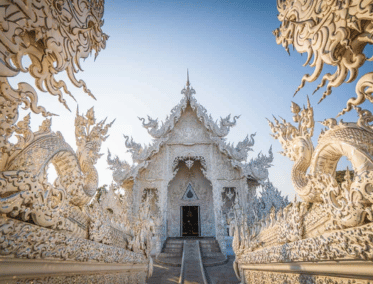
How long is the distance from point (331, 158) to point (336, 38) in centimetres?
86

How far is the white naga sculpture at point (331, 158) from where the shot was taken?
4.46 ft

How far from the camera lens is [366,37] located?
4.55 feet

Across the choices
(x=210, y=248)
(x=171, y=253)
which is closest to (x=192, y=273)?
(x=171, y=253)

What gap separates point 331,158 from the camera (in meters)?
1.81

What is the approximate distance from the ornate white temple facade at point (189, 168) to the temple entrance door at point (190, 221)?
0.05m

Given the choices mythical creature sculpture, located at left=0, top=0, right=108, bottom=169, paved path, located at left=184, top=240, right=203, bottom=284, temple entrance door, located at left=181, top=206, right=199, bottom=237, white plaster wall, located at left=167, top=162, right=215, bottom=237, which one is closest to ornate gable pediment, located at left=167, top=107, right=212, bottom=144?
white plaster wall, located at left=167, top=162, right=215, bottom=237

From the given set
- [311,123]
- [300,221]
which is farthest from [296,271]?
[311,123]

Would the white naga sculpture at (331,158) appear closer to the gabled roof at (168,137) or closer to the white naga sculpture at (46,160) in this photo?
the white naga sculpture at (46,160)

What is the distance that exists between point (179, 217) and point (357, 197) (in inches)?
475

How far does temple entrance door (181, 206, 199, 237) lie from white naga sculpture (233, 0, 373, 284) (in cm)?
1145

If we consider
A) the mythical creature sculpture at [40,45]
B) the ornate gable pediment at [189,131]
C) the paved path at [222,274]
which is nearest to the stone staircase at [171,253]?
the paved path at [222,274]

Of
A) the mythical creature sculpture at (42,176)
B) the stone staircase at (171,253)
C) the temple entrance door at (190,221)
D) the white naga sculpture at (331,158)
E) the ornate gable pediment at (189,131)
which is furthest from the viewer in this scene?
the temple entrance door at (190,221)

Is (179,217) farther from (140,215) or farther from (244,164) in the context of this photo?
(140,215)

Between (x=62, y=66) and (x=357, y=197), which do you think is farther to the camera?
(x=62, y=66)
